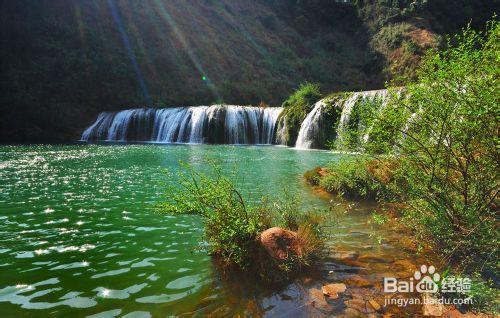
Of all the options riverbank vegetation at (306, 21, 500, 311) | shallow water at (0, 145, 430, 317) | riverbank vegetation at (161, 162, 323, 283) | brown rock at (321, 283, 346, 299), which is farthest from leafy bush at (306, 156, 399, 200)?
brown rock at (321, 283, 346, 299)

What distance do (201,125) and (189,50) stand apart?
25.9 m

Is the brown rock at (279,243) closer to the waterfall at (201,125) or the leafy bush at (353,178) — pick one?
the leafy bush at (353,178)

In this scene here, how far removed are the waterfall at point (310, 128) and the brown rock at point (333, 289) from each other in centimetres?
2402

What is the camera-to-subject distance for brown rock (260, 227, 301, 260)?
5.10m

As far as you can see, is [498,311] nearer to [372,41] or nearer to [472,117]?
[472,117]

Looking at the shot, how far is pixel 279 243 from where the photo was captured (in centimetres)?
523

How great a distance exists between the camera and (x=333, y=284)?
4.73 m

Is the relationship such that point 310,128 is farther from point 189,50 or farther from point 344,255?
point 189,50

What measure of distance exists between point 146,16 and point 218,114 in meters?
34.6

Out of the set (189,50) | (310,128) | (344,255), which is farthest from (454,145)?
(189,50)

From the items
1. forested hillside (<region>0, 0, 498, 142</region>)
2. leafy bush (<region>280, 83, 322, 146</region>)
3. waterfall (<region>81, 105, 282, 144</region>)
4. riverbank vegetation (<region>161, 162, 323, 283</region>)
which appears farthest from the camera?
forested hillside (<region>0, 0, 498, 142</region>)

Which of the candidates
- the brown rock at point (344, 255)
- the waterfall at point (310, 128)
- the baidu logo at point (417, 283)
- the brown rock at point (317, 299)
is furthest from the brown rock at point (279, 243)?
the waterfall at point (310, 128)

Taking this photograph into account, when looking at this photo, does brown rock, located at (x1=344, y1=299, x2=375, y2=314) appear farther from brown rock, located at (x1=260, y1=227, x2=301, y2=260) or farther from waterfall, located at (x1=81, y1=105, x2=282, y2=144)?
waterfall, located at (x1=81, y1=105, x2=282, y2=144)

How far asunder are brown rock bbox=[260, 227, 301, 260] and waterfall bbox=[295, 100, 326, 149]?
23.3 meters
